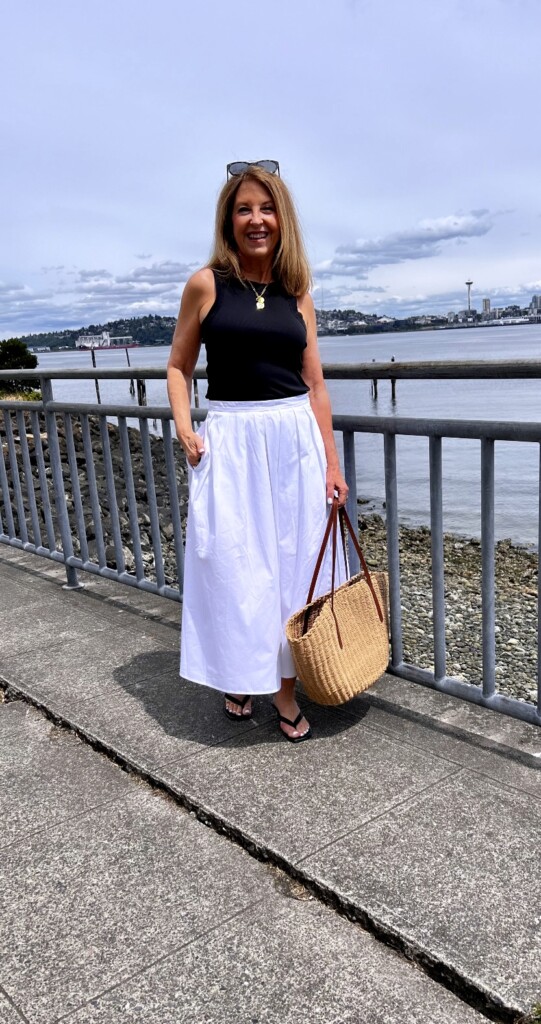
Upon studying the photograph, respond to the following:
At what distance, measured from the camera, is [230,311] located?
293 cm

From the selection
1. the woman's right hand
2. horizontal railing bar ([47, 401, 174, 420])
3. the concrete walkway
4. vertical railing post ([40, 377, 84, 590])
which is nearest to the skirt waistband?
the woman's right hand

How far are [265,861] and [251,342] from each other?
1.64 meters

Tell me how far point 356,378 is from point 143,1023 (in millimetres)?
2187

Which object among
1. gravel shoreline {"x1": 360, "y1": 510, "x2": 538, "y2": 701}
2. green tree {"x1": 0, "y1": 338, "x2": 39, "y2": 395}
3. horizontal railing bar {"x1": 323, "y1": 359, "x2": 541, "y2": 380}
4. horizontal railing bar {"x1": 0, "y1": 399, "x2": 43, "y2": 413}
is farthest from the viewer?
green tree {"x1": 0, "y1": 338, "x2": 39, "y2": 395}

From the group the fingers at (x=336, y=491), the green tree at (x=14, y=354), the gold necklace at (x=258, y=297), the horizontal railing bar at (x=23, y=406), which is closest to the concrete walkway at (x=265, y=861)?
the fingers at (x=336, y=491)

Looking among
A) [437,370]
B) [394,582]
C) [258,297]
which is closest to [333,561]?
[394,582]

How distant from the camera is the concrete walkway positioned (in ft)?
6.17

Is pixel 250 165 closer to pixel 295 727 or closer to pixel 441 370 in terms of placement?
pixel 441 370

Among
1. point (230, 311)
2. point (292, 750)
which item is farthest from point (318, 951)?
point (230, 311)

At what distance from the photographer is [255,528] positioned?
3.00m

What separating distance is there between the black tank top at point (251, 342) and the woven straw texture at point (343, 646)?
2.46 ft

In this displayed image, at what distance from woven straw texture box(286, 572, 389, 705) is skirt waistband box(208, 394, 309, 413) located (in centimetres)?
67

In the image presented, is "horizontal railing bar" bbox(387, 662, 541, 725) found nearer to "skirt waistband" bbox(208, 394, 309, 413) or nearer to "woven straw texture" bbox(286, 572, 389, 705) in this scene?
"woven straw texture" bbox(286, 572, 389, 705)

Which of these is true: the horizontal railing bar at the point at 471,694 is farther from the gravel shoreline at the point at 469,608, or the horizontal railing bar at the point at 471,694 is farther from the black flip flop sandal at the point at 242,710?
the gravel shoreline at the point at 469,608
